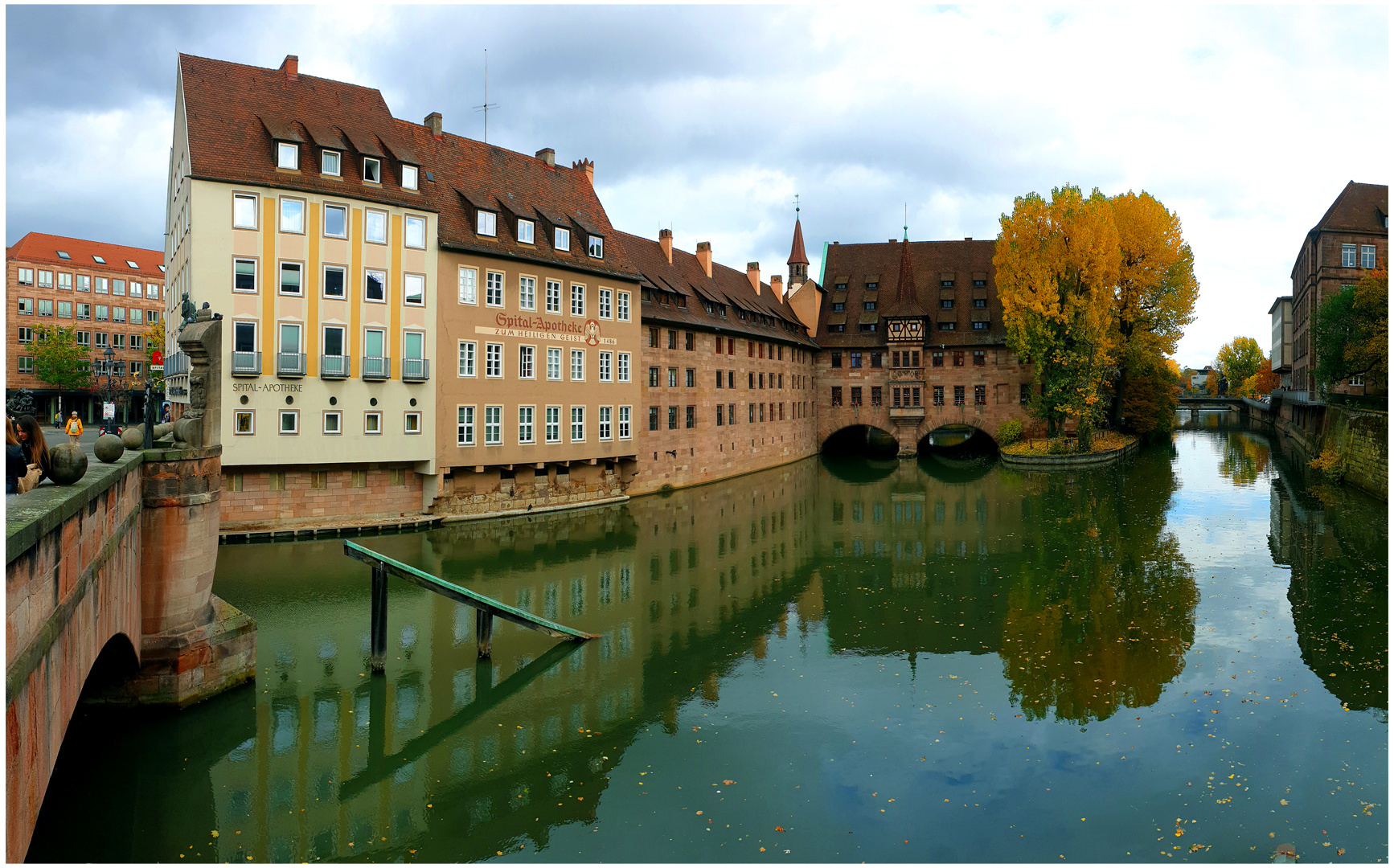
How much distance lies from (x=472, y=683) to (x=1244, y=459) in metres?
56.9

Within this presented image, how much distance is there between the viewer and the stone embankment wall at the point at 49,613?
7.04m

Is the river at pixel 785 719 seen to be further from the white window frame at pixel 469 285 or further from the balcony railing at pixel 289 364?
the white window frame at pixel 469 285

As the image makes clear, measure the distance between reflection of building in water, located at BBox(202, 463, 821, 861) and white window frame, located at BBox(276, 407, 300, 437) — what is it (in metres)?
3.78

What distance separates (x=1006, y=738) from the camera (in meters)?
13.1

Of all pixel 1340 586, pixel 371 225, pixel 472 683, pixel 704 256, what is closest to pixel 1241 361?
pixel 704 256

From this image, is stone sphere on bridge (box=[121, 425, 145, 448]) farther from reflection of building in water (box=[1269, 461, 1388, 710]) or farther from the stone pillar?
reflection of building in water (box=[1269, 461, 1388, 710])

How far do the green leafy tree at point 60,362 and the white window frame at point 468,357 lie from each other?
39.4 m

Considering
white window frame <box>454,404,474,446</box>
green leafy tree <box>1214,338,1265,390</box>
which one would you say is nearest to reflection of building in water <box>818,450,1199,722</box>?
white window frame <box>454,404,474,446</box>

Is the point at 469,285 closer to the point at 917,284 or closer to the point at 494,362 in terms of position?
the point at 494,362

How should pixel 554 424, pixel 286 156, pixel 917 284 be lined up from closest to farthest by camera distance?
pixel 286 156, pixel 554 424, pixel 917 284

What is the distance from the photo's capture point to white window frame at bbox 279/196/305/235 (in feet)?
93.0

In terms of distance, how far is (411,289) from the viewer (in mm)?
30922

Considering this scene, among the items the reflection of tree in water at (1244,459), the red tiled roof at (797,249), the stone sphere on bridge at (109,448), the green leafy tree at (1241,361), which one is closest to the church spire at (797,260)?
the red tiled roof at (797,249)

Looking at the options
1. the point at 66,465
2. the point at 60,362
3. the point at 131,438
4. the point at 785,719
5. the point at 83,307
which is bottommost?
A: the point at 785,719
